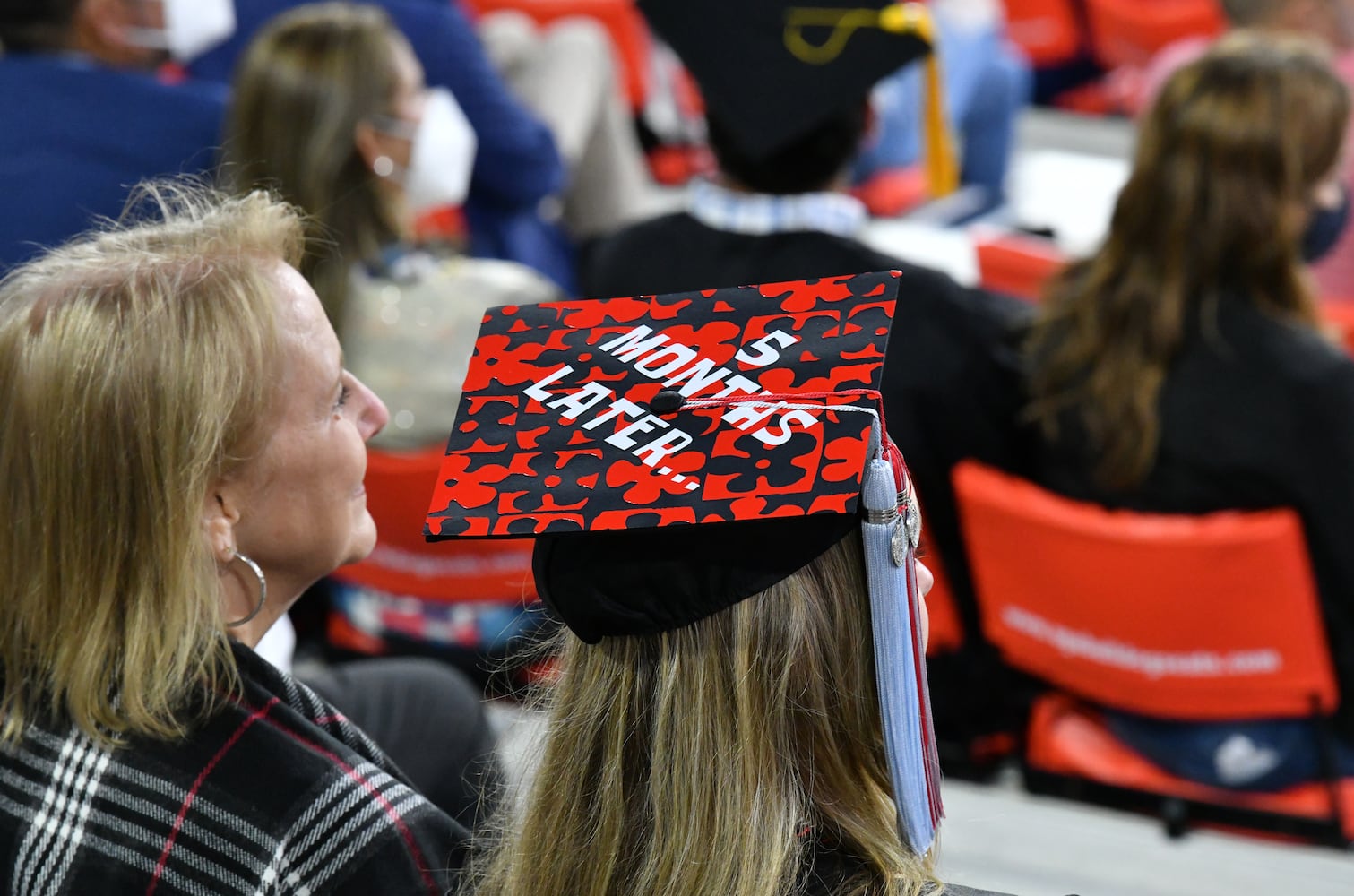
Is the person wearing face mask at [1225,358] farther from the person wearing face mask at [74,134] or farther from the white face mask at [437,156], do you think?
the person wearing face mask at [74,134]

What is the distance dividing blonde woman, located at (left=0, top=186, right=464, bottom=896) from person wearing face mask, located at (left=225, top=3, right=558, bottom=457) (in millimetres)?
1082

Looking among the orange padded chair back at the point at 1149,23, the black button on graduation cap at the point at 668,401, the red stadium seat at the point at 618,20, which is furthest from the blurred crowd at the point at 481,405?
the orange padded chair back at the point at 1149,23

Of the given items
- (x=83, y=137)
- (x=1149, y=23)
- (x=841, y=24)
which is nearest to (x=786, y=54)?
(x=841, y=24)

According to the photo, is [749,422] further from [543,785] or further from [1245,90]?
[1245,90]

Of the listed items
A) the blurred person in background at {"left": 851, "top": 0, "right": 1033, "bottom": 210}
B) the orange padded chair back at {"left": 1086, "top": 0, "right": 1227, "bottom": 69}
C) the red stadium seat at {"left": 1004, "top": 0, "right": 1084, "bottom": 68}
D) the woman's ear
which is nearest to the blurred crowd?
the woman's ear

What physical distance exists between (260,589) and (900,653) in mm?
780

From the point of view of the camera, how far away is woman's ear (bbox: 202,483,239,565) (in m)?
1.53

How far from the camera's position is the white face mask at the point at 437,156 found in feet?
10.6

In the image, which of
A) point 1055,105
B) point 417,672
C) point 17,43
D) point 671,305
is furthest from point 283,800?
point 1055,105

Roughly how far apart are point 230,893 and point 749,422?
0.69 metres

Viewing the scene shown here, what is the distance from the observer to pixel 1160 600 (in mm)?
2262

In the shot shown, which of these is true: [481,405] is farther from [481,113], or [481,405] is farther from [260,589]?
[481,113]

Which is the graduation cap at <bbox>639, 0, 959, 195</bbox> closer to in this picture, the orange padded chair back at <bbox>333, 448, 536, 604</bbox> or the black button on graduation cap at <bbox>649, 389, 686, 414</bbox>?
the orange padded chair back at <bbox>333, 448, 536, 604</bbox>

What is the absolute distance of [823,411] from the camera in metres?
1.20
